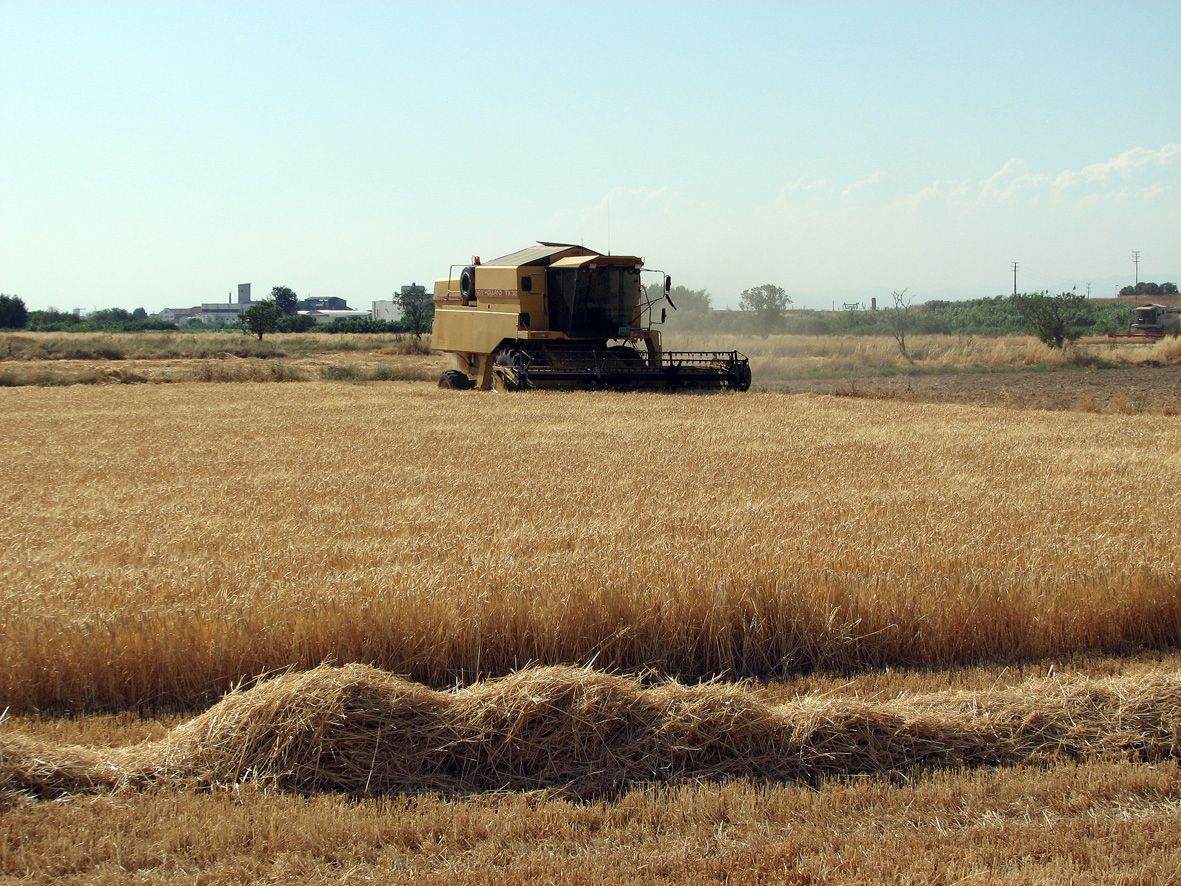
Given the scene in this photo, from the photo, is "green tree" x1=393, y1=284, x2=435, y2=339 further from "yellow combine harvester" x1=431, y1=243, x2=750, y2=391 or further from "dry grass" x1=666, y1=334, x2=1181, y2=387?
"yellow combine harvester" x1=431, y1=243, x2=750, y2=391

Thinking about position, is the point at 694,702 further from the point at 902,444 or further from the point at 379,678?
the point at 902,444

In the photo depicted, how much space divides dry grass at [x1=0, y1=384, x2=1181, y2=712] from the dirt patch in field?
8.66m

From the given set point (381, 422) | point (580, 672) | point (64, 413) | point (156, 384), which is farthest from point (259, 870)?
point (156, 384)

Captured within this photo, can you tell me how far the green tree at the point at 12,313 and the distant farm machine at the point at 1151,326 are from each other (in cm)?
8093

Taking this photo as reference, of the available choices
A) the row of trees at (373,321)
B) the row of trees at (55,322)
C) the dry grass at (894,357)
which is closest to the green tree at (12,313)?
the row of trees at (55,322)

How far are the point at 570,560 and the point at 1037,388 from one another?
23.8 meters

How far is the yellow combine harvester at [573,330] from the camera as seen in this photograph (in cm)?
2423

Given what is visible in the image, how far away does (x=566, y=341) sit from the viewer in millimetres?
25172

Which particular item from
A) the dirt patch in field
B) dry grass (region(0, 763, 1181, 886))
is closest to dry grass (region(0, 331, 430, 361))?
the dirt patch in field

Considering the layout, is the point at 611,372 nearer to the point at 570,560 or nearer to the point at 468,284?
the point at 468,284

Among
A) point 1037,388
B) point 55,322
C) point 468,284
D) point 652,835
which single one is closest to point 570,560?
point 652,835

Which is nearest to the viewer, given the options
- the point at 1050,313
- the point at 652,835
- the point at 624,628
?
the point at 652,835

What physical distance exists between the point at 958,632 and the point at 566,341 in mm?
19281

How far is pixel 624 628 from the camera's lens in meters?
6.11
